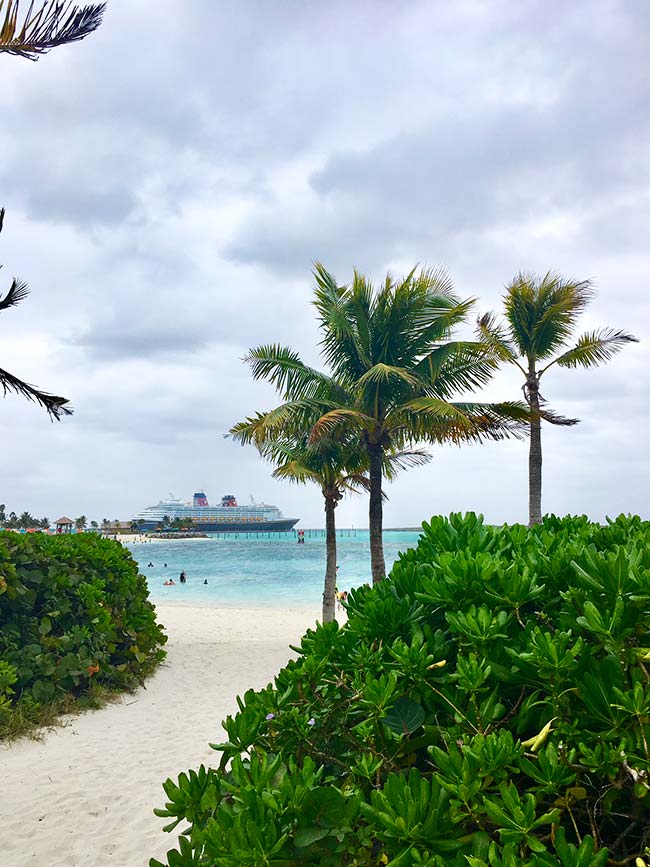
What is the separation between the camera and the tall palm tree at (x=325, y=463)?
15.2m

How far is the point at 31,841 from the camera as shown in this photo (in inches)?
188

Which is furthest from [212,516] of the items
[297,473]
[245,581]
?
[297,473]

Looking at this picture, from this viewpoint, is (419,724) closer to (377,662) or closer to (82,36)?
(377,662)

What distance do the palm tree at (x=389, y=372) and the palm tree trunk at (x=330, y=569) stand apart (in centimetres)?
189

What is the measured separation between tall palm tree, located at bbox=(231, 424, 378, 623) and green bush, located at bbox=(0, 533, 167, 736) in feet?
18.8

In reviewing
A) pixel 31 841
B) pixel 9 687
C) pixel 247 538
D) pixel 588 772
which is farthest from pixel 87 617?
pixel 247 538

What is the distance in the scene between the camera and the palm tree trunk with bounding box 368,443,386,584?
14.1 meters

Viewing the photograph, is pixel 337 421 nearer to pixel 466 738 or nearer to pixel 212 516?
pixel 466 738

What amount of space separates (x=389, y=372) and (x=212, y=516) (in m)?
125

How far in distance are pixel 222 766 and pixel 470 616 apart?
941 mm

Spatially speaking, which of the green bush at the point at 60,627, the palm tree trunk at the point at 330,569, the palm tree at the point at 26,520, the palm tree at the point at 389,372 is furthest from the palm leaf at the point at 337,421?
the palm tree at the point at 26,520

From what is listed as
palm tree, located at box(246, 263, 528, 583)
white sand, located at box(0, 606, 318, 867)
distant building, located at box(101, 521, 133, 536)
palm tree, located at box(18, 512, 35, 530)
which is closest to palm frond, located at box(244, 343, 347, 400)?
palm tree, located at box(246, 263, 528, 583)

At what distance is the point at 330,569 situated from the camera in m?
16.0

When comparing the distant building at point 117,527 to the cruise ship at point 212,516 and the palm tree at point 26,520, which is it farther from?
the palm tree at point 26,520
